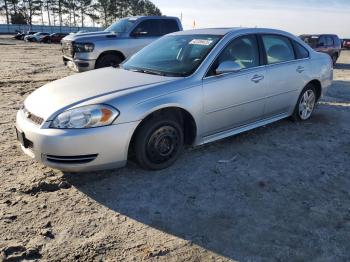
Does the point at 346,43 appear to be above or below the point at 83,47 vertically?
below

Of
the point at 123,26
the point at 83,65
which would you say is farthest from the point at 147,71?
the point at 123,26

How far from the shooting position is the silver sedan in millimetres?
3621

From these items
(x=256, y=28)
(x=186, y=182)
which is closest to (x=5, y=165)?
(x=186, y=182)

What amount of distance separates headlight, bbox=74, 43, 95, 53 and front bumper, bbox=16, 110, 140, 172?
598cm

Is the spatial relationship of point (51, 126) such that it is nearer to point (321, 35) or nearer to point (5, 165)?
point (5, 165)

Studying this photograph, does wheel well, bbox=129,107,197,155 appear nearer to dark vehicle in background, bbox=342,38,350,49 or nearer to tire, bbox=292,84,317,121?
tire, bbox=292,84,317,121

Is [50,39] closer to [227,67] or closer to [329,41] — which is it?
[329,41]

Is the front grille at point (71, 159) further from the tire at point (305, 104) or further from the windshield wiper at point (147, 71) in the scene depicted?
the tire at point (305, 104)

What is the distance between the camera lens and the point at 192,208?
3.47 meters

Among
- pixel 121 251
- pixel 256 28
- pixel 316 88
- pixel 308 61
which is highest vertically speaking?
pixel 256 28

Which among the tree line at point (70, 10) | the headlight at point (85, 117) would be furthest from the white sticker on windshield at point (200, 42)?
the tree line at point (70, 10)

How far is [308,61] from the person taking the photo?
6047 mm

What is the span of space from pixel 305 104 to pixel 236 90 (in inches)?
81.6

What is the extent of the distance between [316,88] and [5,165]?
5036 mm
